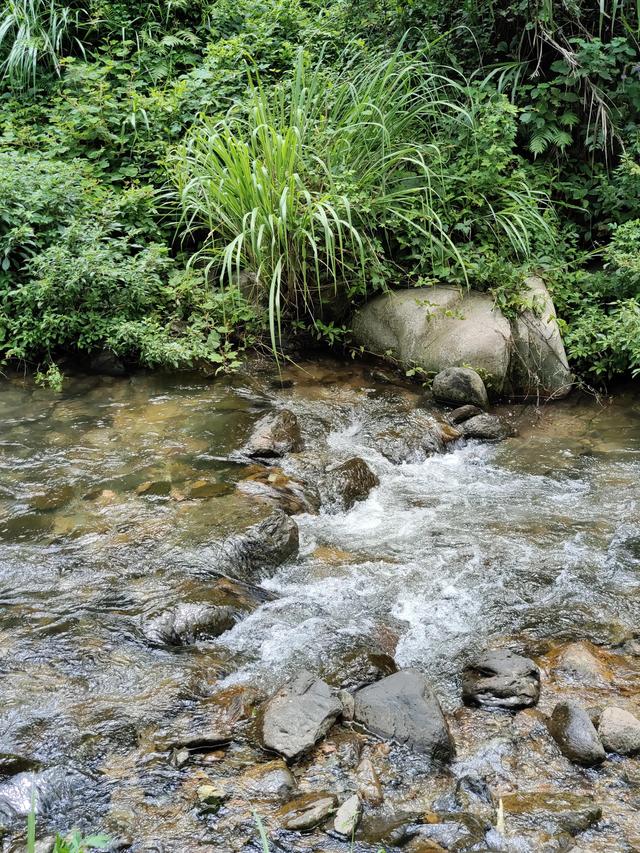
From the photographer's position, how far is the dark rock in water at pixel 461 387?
215 inches

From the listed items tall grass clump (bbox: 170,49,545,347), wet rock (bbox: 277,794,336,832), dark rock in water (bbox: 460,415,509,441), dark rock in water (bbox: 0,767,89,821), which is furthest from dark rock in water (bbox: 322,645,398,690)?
tall grass clump (bbox: 170,49,545,347)

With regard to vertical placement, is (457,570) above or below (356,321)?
below

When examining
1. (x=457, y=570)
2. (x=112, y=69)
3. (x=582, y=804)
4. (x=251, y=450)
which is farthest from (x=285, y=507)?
(x=112, y=69)

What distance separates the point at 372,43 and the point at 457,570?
18.1ft

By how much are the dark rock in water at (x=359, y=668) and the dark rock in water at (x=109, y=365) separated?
3.19 meters

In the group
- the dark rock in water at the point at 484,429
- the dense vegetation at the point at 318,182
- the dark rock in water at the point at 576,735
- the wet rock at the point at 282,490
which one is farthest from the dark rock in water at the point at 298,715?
the dense vegetation at the point at 318,182

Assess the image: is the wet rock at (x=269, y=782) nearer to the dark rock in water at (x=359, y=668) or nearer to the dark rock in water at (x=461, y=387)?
the dark rock in water at (x=359, y=668)

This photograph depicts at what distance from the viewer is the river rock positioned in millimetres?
5383

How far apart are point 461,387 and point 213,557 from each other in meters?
2.43

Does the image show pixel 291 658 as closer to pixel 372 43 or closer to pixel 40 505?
pixel 40 505

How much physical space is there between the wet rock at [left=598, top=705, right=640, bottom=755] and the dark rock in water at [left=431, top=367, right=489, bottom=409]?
2.97 m

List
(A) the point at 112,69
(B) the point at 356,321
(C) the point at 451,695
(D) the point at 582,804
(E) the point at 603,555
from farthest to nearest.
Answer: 1. (A) the point at 112,69
2. (B) the point at 356,321
3. (E) the point at 603,555
4. (C) the point at 451,695
5. (D) the point at 582,804

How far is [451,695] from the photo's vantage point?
3.00m

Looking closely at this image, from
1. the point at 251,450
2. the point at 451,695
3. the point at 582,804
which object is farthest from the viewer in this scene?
the point at 251,450
